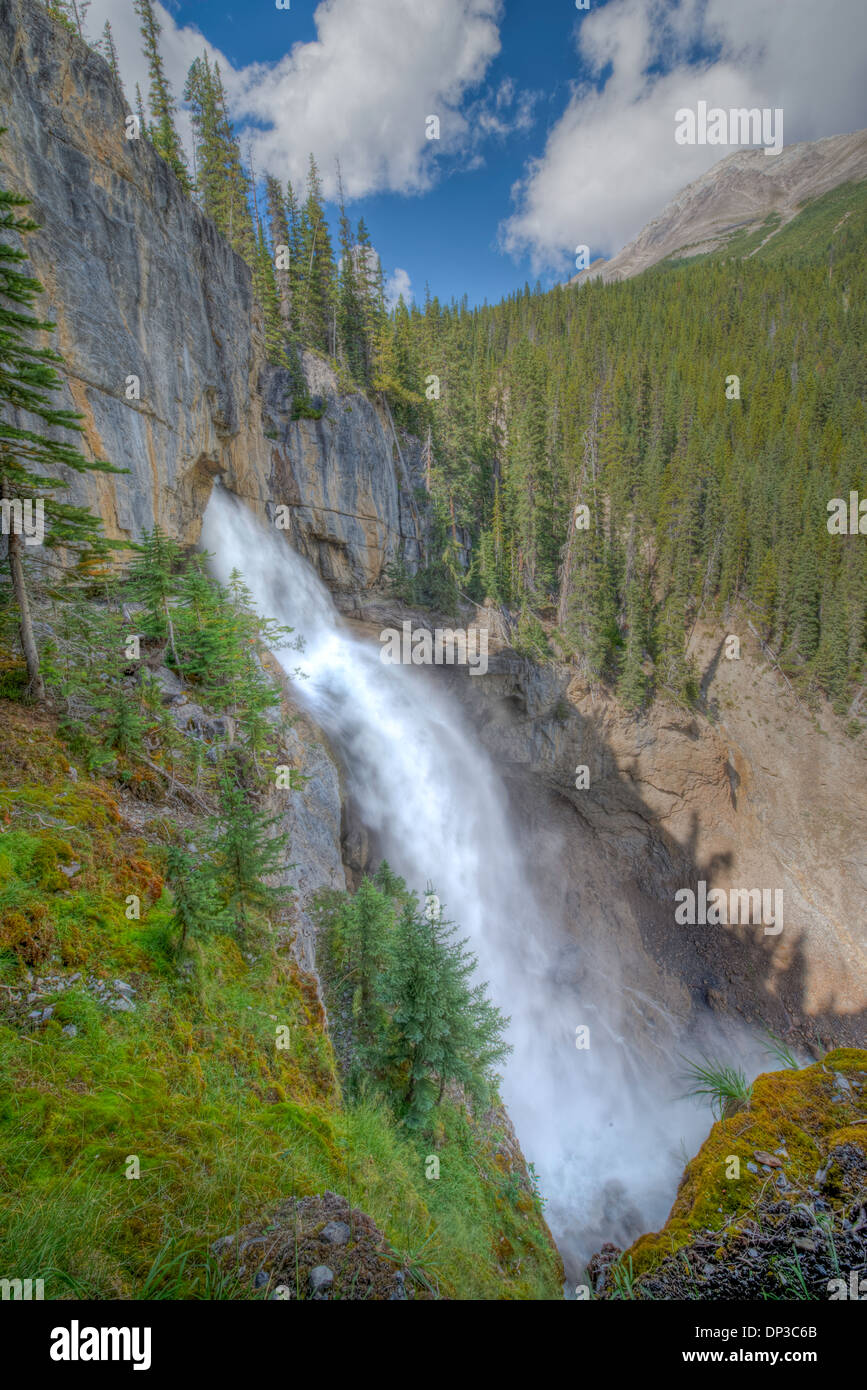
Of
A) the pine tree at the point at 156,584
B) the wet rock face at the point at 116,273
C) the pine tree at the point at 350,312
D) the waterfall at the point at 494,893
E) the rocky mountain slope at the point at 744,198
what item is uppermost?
the rocky mountain slope at the point at 744,198

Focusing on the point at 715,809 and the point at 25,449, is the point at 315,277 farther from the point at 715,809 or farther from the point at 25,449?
the point at 715,809

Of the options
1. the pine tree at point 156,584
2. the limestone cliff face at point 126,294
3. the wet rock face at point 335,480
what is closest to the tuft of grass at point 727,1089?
the pine tree at point 156,584

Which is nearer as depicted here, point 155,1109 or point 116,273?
point 155,1109

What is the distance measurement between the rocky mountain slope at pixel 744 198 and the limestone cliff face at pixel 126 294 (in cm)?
16803

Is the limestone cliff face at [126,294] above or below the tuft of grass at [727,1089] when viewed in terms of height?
above

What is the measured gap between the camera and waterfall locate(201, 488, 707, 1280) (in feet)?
54.1

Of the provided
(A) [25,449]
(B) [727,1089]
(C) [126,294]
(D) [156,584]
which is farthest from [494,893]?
(C) [126,294]

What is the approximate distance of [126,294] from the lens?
13.0 metres

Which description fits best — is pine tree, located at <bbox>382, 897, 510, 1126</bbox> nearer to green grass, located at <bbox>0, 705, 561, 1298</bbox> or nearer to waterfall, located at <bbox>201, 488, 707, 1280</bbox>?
green grass, located at <bbox>0, 705, 561, 1298</bbox>

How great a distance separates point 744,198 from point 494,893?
9778 inches

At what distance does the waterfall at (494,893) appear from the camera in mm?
16484

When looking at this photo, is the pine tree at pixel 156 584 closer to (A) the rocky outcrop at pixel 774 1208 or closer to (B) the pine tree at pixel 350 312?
(A) the rocky outcrop at pixel 774 1208

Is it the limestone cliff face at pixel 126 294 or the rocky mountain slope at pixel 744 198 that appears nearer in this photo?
the limestone cliff face at pixel 126 294

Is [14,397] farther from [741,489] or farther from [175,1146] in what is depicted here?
[741,489]
